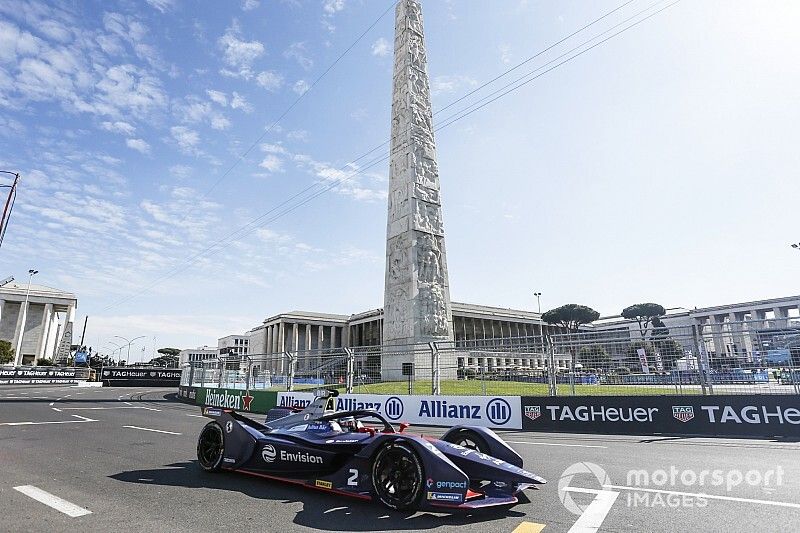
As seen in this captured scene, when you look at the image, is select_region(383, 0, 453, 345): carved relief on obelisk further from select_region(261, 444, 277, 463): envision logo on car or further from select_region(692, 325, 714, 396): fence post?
select_region(261, 444, 277, 463): envision logo on car

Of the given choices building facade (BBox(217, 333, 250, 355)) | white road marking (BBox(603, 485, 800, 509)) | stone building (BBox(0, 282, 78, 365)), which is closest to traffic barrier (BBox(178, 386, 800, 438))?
white road marking (BBox(603, 485, 800, 509))

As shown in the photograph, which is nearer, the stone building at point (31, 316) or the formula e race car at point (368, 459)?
the formula e race car at point (368, 459)

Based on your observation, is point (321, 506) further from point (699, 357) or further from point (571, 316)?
point (571, 316)

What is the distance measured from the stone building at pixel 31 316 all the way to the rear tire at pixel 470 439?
104113mm

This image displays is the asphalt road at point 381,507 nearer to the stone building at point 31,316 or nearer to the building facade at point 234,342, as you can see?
the stone building at point 31,316

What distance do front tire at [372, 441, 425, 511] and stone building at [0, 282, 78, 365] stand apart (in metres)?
104

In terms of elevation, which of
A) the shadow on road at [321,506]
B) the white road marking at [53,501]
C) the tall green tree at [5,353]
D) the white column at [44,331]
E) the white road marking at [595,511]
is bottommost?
the shadow on road at [321,506]

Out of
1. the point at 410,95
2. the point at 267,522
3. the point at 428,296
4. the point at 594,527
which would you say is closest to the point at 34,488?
the point at 267,522

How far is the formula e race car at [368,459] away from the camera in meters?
4.25

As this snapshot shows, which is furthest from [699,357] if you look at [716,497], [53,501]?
[53,501]

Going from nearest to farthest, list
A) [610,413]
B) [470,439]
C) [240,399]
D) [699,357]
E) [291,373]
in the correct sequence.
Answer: [470,439], [699,357], [610,413], [291,373], [240,399]

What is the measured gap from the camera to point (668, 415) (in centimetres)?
1163

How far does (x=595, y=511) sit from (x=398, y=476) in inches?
73.3

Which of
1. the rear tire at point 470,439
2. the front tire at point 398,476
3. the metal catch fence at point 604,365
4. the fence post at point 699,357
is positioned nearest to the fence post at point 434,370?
the metal catch fence at point 604,365
